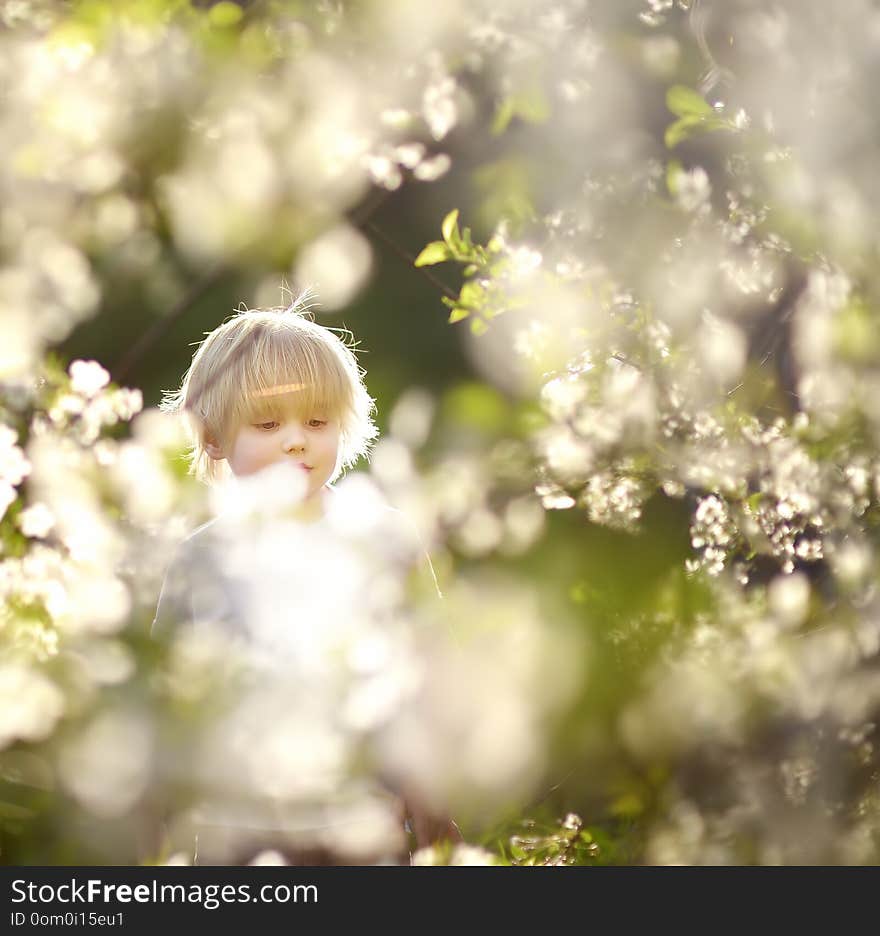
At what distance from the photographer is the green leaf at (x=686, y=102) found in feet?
3.78

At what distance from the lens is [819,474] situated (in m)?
1.21

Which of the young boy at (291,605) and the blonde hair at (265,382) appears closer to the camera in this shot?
the young boy at (291,605)

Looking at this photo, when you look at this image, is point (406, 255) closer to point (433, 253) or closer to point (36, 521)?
point (433, 253)

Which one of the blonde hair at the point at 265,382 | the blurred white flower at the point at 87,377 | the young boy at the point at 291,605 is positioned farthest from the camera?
the blurred white flower at the point at 87,377

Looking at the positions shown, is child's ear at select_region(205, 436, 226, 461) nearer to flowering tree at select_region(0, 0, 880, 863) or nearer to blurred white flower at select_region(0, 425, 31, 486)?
flowering tree at select_region(0, 0, 880, 863)

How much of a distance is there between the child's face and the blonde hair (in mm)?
11

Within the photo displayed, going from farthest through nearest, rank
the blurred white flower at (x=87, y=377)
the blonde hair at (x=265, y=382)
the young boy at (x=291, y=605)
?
the blurred white flower at (x=87, y=377), the blonde hair at (x=265, y=382), the young boy at (x=291, y=605)

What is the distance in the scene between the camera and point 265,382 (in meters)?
1.12

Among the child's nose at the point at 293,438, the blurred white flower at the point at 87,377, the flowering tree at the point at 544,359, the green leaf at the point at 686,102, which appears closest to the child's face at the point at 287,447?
the child's nose at the point at 293,438

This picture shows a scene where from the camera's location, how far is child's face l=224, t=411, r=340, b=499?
110 cm

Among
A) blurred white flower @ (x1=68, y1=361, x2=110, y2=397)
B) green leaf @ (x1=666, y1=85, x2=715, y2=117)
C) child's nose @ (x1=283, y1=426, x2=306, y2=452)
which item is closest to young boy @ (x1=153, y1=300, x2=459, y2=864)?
child's nose @ (x1=283, y1=426, x2=306, y2=452)

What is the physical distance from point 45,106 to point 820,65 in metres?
0.95

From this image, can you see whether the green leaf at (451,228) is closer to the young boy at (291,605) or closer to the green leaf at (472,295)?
the green leaf at (472,295)

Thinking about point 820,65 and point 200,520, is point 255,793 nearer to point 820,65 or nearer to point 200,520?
point 200,520
